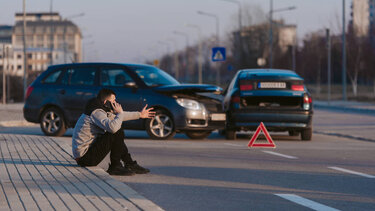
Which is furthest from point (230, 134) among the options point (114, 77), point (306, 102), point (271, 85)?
point (114, 77)

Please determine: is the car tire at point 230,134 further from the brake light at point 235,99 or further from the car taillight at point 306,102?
the car taillight at point 306,102

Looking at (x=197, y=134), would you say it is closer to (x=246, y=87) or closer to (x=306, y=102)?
(x=246, y=87)

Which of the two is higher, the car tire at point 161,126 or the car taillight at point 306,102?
the car taillight at point 306,102

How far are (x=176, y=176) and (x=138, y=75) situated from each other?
684 cm

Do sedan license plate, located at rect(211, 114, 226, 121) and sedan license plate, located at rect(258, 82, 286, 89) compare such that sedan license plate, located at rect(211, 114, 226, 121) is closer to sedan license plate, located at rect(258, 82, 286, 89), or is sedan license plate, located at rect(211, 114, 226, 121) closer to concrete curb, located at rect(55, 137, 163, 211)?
sedan license plate, located at rect(258, 82, 286, 89)

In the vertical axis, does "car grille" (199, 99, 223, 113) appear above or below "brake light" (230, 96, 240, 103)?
below

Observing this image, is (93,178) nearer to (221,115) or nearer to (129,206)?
(129,206)

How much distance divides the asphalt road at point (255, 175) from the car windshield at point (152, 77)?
1.32 meters

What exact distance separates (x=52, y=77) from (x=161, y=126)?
302cm

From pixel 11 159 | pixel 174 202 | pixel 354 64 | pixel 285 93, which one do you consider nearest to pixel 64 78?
pixel 285 93

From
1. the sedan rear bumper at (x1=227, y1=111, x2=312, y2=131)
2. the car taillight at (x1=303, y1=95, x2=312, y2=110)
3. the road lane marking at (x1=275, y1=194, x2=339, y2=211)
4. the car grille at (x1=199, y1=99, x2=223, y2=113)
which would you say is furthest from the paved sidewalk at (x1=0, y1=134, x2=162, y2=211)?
the car taillight at (x1=303, y1=95, x2=312, y2=110)

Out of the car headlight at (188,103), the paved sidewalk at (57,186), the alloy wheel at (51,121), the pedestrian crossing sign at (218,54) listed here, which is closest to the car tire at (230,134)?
the car headlight at (188,103)

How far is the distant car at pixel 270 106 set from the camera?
51.6 feet

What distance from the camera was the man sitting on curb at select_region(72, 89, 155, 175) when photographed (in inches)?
374
